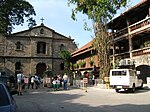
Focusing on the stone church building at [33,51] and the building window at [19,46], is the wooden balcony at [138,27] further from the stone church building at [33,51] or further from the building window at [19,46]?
the building window at [19,46]

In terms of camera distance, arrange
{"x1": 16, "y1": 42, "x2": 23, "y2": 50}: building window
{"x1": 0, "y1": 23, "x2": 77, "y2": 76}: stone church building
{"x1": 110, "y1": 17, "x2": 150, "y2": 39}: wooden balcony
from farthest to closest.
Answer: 1. {"x1": 16, "y1": 42, "x2": 23, "y2": 50}: building window
2. {"x1": 0, "y1": 23, "x2": 77, "y2": 76}: stone church building
3. {"x1": 110, "y1": 17, "x2": 150, "y2": 39}: wooden balcony

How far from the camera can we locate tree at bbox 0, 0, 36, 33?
27.5m

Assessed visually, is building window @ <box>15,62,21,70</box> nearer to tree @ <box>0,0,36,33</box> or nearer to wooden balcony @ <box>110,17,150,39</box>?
tree @ <box>0,0,36,33</box>

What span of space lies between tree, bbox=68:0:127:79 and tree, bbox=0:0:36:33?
15.4 ft

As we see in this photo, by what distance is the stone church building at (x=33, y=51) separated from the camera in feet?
167

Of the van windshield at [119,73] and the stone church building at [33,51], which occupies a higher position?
the stone church building at [33,51]

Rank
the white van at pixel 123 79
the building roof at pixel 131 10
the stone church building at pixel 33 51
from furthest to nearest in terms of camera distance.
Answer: the stone church building at pixel 33 51 < the building roof at pixel 131 10 < the white van at pixel 123 79

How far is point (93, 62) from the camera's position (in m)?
37.7

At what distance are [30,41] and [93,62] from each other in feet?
61.2

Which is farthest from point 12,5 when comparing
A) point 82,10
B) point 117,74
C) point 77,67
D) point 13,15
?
point 77,67

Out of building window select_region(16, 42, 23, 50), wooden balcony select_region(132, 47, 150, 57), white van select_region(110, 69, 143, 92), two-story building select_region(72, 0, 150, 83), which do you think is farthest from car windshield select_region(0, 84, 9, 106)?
building window select_region(16, 42, 23, 50)

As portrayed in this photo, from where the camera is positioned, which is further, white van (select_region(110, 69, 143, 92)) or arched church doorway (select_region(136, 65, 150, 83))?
arched church doorway (select_region(136, 65, 150, 83))

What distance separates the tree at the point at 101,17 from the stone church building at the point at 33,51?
75.5ft

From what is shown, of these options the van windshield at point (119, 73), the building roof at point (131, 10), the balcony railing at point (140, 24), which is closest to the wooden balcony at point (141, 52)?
the balcony railing at point (140, 24)
